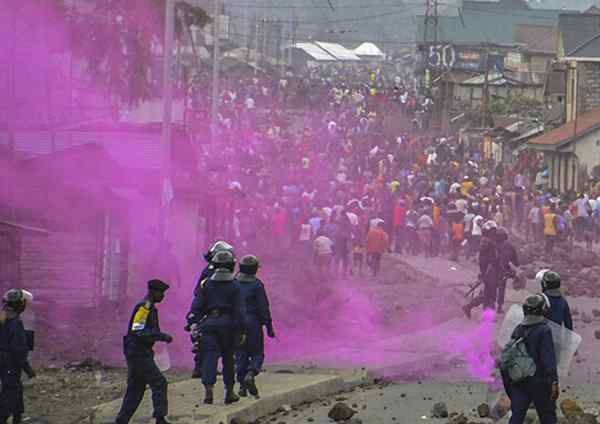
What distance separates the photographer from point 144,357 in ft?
42.2

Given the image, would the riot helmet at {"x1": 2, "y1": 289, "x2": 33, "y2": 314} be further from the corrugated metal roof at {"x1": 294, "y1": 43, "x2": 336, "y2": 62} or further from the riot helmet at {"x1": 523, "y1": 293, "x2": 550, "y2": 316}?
the corrugated metal roof at {"x1": 294, "y1": 43, "x2": 336, "y2": 62}

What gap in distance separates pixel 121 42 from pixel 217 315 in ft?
49.1

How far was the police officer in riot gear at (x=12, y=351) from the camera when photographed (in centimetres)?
1352

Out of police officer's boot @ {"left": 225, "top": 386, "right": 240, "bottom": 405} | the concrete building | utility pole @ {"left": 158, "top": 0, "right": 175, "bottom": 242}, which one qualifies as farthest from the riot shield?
the concrete building

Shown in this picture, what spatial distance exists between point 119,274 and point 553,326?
11.4 metres

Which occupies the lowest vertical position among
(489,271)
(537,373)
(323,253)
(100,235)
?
(323,253)

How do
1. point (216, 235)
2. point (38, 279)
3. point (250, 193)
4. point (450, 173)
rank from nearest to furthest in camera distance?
point (38, 279)
point (216, 235)
point (250, 193)
point (450, 173)

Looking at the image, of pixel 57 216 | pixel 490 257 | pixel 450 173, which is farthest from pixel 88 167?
pixel 450 173

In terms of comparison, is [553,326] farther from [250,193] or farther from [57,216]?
[250,193]

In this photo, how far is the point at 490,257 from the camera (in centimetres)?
2245

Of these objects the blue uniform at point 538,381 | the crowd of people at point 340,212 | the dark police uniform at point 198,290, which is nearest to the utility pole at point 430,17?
the crowd of people at point 340,212

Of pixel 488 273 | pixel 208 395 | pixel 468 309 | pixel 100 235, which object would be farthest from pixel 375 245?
pixel 208 395

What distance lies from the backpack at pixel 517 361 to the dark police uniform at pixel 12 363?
445 centimetres

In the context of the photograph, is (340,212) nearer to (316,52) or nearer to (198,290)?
(198,290)
